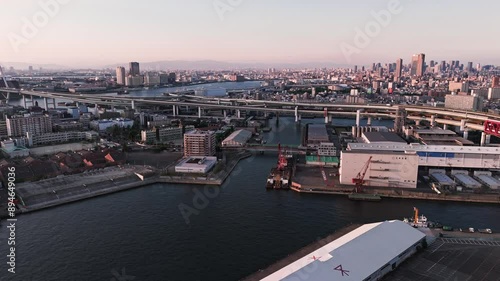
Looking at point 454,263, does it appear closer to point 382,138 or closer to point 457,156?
point 457,156

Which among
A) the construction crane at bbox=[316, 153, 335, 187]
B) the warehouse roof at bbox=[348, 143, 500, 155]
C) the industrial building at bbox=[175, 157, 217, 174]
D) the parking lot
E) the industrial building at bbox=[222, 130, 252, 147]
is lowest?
the parking lot

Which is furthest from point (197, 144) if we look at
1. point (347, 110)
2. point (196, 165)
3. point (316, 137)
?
point (347, 110)

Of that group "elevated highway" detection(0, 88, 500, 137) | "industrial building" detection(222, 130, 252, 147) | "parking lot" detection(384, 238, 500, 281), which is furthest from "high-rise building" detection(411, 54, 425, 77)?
"parking lot" detection(384, 238, 500, 281)

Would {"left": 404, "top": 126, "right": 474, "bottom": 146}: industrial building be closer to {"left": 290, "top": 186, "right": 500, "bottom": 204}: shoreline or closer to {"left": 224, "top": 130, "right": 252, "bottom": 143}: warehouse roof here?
{"left": 290, "top": 186, "right": 500, "bottom": 204}: shoreline

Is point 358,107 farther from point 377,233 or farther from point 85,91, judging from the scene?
point 85,91

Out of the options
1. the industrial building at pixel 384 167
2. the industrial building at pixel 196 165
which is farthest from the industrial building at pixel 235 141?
the industrial building at pixel 384 167

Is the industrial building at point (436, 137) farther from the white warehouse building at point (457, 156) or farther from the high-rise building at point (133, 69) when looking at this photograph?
the high-rise building at point (133, 69)
